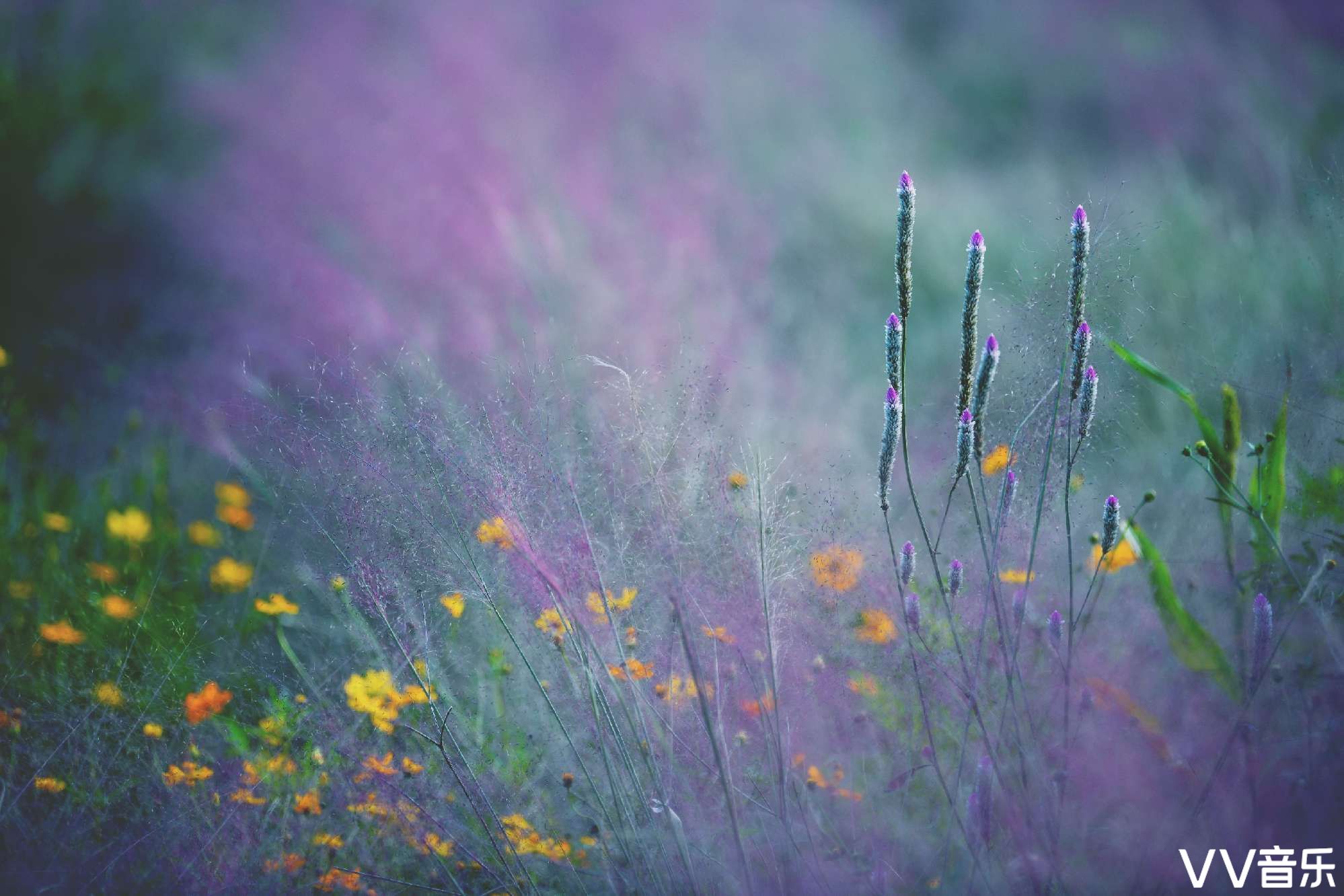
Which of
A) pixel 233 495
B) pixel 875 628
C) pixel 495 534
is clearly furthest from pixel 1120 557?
pixel 233 495

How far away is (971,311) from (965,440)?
13cm

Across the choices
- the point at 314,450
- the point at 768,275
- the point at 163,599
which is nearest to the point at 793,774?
the point at 314,450

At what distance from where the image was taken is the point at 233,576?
207 centimetres

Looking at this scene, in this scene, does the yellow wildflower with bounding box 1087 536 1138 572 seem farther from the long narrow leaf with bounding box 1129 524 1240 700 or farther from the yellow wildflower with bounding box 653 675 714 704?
the yellow wildflower with bounding box 653 675 714 704

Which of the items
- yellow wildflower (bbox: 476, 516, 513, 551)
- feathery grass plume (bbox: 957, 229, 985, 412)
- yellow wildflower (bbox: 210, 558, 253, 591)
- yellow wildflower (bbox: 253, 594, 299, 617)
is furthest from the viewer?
yellow wildflower (bbox: 210, 558, 253, 591)

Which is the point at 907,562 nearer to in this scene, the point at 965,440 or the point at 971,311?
the point at 965,440

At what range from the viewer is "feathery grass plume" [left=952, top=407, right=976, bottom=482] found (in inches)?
37.9

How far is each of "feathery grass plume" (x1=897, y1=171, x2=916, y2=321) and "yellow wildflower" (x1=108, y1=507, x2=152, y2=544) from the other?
2.03 metres

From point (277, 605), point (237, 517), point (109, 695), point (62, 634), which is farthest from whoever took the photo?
point (237, 517)

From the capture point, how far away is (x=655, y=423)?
121cm

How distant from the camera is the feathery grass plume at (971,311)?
0.90 metres

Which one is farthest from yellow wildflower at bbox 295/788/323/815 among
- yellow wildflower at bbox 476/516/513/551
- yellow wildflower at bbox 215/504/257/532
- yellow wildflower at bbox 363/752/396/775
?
yellow wildflower at bbox 215/504/257/532

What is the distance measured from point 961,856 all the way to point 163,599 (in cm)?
164

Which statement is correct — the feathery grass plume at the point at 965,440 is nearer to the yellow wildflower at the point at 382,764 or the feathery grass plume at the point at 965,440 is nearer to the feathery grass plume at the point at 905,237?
the feathery grass plume at the point at 905,237
